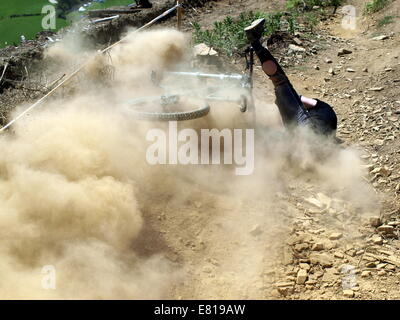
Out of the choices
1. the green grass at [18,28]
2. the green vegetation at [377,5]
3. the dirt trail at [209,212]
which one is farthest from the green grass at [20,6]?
the green vegetation at [377,5]

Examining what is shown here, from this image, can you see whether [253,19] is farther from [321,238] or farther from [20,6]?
[321,238]

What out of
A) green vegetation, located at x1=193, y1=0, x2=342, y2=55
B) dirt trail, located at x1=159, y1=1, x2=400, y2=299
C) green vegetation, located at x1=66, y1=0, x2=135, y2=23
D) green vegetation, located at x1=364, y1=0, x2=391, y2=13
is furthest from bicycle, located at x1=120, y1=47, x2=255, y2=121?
green vegetation, located at x1=66, y1=0, x2=135, y2=23

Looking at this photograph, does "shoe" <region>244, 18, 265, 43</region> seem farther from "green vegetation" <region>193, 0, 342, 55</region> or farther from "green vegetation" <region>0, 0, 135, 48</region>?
"green vegetation" <region>0, 0, 135, 48</region>

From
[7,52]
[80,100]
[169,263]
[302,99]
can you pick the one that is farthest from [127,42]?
[169,263]

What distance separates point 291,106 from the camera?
573 cm

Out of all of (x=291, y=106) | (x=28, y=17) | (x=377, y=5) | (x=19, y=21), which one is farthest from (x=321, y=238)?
(x=28, y=17)

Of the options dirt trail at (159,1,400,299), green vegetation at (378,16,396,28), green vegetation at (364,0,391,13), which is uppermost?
green vegetation at (364,0,391,13)

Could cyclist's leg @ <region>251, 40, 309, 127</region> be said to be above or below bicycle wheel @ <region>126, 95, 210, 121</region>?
above

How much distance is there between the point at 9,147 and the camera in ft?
16.0

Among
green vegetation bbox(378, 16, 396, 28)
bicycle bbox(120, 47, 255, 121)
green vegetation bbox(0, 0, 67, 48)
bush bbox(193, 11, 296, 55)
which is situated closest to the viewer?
bicycle bbox(120, 47, 255, 121)

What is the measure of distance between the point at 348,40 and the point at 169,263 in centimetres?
913

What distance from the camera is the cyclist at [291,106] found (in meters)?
5.60

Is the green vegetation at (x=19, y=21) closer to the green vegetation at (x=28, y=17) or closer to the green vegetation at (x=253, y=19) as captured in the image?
the green vegetation at (x=28, y=17)

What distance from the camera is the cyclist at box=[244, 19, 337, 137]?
5602 millimetres
